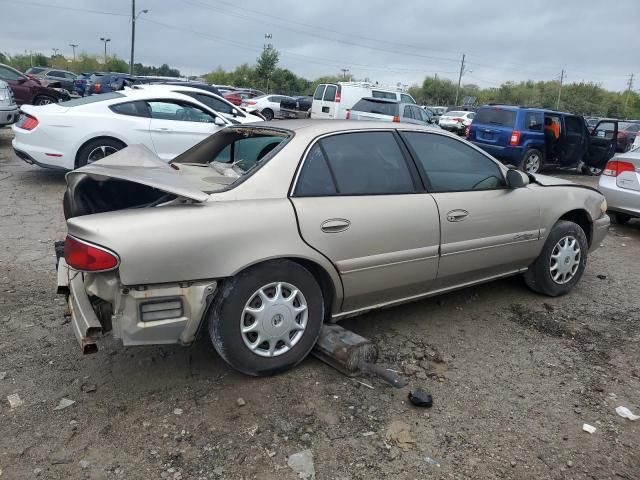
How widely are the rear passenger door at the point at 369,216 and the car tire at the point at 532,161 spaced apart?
9.83m

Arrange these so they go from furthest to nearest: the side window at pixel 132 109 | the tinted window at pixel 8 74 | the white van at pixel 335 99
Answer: the white van at pixel 335 99
the tinted window at pixel 8 74
the side window at pixel 132 109

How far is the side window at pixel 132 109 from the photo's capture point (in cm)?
815

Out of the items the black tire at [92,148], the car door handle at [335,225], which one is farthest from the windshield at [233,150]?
the black tire at [92,148]

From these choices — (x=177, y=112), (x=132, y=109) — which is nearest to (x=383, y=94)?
(x=177, y=112)

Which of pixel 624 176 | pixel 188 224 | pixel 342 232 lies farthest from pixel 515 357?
pixel 624 176

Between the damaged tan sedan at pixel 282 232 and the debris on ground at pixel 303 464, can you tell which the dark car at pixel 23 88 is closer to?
the damaged tan sedan at pixel 282 232

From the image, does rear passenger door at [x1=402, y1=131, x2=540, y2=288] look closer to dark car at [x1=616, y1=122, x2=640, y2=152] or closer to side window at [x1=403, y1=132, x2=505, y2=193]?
side window at [x1=403, y1=132, x2=505, y2=193]

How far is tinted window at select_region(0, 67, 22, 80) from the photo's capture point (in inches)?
625

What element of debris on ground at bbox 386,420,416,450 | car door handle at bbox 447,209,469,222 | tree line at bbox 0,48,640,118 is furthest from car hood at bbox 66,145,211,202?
tree line at bbox 0,48,640,118

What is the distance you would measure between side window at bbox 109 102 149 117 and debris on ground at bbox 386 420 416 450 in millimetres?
6876

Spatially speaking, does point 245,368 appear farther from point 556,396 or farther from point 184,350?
point 556,396

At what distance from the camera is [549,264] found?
4.63m

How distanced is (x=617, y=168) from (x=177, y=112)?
6.57 m

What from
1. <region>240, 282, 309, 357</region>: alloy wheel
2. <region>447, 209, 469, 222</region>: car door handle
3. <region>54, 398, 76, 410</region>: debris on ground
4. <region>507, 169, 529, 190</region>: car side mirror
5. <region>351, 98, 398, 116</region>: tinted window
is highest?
<region>351, 98, 398, 116</region>: tinted window
